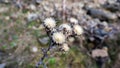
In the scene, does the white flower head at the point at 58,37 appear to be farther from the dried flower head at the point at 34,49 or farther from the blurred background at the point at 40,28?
the dried flower head at the point at 34,49

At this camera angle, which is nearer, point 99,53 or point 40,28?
point 99,53

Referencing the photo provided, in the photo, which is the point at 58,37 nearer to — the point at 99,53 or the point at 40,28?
the point at 99,53

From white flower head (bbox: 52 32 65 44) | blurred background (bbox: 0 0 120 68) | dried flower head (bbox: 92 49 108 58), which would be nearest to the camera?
white flower head (bbox: 52 32 65 44)

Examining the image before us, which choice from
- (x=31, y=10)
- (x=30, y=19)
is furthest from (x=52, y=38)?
(x=31, y=10)

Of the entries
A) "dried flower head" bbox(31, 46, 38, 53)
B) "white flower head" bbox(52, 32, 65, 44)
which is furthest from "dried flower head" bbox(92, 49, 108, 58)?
"white flower head" bbox(52, 32, 65, 44)

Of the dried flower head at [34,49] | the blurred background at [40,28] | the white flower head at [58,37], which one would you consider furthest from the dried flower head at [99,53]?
the white flower head at [58,37]

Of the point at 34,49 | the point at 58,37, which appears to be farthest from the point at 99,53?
the point at 58,37

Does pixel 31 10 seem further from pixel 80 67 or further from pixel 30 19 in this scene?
pixel 80 67

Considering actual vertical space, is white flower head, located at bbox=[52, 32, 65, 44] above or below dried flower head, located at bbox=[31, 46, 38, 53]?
above

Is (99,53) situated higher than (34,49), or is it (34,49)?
(34,49)

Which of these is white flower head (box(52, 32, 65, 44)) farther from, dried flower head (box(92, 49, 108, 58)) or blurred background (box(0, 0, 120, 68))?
dried flower head (box(92, 49, 108, 58))
